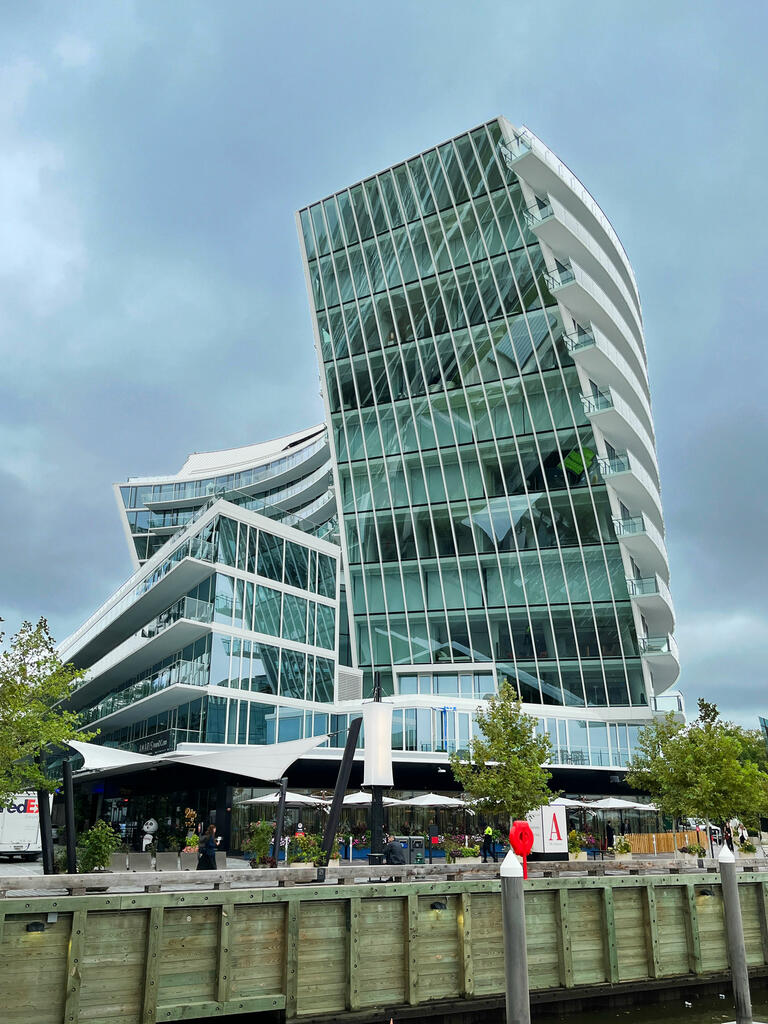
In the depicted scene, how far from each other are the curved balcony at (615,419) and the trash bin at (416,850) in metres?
26.3

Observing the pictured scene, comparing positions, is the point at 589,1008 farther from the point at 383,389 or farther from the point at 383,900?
the point at 383,389

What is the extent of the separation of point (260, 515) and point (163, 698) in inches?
445

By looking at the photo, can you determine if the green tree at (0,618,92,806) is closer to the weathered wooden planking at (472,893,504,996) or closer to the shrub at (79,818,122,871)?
the shrub at (79,818,122,871)

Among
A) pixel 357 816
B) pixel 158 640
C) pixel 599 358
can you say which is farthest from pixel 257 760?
pixel 599 358

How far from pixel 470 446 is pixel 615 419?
370 inches

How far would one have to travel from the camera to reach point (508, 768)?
1080 inches

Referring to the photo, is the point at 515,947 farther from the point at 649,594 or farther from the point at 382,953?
the point at 649,594

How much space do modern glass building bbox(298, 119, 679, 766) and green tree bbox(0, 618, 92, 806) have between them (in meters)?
23.5

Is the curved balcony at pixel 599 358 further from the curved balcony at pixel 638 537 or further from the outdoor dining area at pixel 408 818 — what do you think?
the outdoor dining area at pixel 408 818

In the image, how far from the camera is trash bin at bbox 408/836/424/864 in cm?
2973

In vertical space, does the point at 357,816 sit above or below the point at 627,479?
below

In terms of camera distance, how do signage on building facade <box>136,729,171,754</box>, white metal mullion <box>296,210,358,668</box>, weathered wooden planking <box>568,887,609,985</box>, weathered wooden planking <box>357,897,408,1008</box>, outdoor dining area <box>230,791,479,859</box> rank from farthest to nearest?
white metal mullion <box>296,210,358,668</box> < signage on building facade <box>136,729,171,754</box> < outdoor dining area <box>230,791,479,859</box> < weathered wooden planking <box>568,887,609,985</box> < weathered wooden planking <box>357,897,408,1008</box>

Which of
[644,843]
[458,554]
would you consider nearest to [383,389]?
[458,554]

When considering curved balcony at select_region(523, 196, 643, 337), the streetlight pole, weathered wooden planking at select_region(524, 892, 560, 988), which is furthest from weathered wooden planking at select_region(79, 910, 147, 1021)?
curved balcony at select_region(523, 196, 643, 337)
